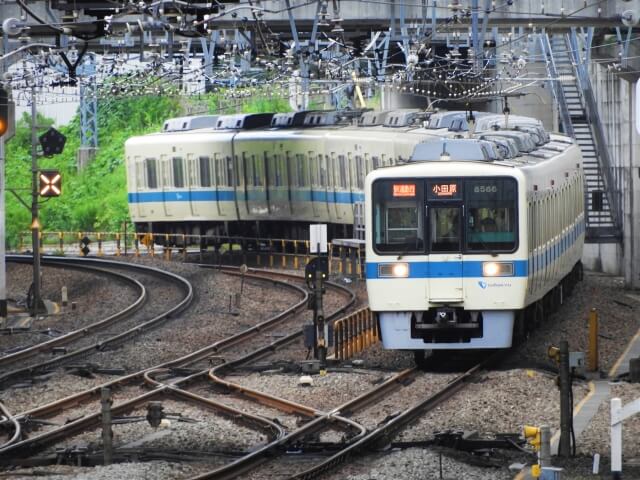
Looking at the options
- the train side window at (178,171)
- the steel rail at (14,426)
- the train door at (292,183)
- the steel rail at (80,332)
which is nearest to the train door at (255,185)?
the train door at (292,183)

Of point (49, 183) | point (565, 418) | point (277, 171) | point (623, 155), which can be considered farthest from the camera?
point (277, 171)

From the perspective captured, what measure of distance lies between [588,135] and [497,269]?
21790 millimetres

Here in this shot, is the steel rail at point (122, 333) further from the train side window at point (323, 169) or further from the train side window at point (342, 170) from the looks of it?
the train side window at point (323, 169)

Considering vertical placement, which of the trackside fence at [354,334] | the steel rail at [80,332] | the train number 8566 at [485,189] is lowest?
the steel rail at [80,332]

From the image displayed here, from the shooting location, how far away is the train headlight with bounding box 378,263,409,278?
64.2ft

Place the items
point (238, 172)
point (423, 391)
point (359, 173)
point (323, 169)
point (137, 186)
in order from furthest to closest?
point (137, 186), point (238, 172), point (323, 169), point (359, 173), point (423, 391)

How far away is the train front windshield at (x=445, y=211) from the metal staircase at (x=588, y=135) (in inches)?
664

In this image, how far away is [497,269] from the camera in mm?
19562

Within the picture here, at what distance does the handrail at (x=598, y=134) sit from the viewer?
3747 cm

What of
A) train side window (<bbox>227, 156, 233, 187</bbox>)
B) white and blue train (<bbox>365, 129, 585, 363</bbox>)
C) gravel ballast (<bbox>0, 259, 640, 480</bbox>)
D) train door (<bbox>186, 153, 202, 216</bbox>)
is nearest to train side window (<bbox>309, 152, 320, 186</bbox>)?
train side window (<bbox>227, 156, 233, 187</bbox>)

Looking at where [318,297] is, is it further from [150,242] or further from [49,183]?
[150,242]

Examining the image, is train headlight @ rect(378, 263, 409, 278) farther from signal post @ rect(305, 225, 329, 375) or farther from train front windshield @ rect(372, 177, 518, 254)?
signal post @ rect(305, 225, 329, 375)

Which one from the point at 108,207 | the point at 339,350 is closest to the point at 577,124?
the point at 339,350

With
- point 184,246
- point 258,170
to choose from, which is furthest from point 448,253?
point 184,246
